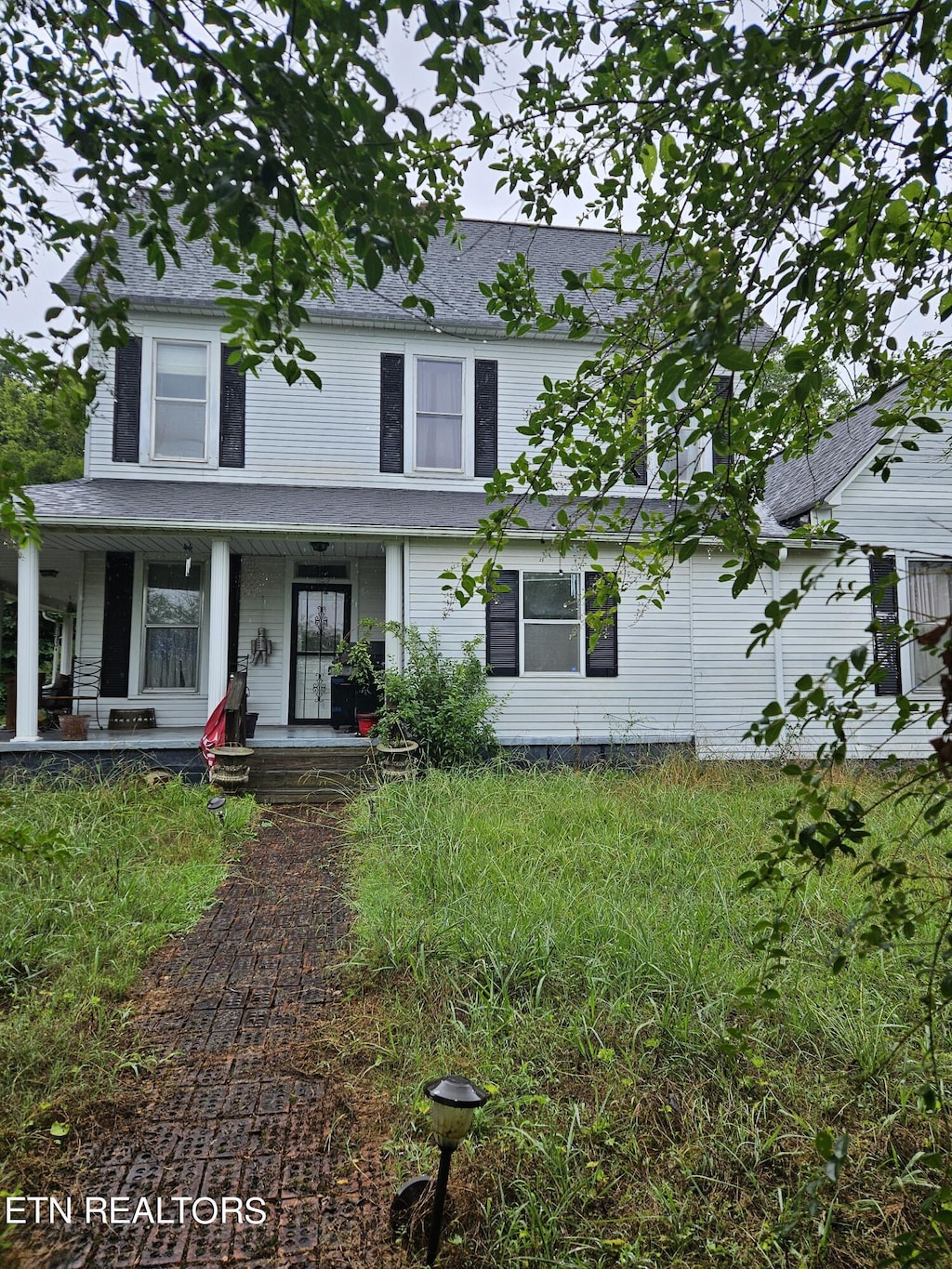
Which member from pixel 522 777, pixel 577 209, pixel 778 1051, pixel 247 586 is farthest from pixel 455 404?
pixel 778 1051

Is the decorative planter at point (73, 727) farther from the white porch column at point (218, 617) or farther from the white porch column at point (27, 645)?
the white porch column at point (218, 617)

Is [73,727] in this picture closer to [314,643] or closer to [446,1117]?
[314,643]

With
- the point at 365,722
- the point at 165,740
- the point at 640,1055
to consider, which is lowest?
the point at 640,1055

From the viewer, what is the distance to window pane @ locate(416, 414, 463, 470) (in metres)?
10.5

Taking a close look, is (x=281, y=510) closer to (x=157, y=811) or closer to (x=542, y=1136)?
(x=157, y=811)

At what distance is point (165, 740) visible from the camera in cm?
842

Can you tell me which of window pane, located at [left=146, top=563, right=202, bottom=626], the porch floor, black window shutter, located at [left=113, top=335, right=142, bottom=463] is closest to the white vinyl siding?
black window shutter, located at [left=113, top=335, right=142, bottom=463]

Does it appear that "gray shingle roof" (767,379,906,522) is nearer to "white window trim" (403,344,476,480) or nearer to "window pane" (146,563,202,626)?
"white window trim" (403,344,476,480)

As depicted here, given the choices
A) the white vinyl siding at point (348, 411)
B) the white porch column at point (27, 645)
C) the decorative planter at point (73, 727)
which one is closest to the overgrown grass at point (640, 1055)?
the decorative planter at point (73, 727)

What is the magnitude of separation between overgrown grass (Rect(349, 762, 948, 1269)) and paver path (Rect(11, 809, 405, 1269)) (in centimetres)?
28

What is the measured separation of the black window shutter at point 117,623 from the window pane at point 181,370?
2.34 m

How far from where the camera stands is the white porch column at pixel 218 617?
852cm

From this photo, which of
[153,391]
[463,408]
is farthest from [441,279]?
[153,391]

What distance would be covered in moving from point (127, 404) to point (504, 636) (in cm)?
594
